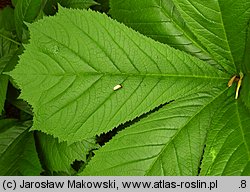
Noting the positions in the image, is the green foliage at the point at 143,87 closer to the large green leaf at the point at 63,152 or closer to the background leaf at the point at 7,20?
the large green leaf at the point at 63,152

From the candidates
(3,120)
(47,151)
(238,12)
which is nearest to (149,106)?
(238,12)

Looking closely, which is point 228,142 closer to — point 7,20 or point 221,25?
point 221,25

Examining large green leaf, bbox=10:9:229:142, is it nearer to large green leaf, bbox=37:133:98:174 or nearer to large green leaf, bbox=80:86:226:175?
large green leaf, bbox=80:86:226:175

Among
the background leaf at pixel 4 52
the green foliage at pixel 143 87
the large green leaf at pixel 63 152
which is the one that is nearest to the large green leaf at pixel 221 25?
the green foliage at pixel 143 87

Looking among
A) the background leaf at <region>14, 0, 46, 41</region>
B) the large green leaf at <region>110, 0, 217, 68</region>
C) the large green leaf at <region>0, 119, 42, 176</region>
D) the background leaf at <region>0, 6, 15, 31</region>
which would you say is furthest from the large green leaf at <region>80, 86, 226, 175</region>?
the background leaf at <region>0, 6, 15, 31</region>

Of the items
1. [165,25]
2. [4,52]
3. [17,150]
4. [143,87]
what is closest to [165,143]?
[143,87]

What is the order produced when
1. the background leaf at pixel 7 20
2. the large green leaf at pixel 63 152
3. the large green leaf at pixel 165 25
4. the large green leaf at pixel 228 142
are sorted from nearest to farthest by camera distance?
the large green leaf at pixel 228 142 → the large green leaf at pixel 165 25 → the large green leaf at pixel 63 152 → the background leaf at pixel 7 20
